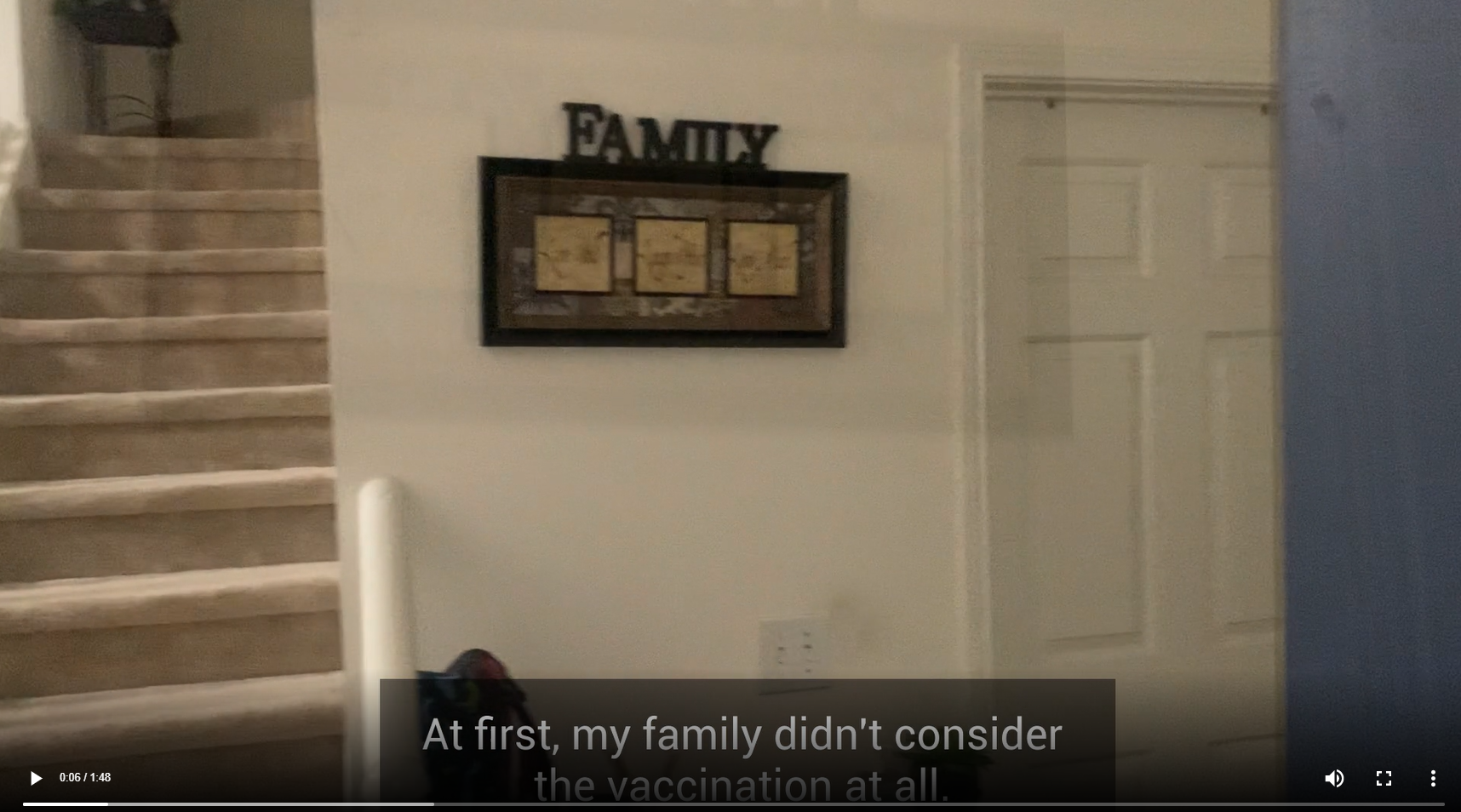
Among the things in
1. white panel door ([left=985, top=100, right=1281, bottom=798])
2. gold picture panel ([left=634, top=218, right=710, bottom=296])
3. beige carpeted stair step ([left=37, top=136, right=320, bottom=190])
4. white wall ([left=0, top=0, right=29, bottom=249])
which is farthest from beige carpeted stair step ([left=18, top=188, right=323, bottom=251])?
white panel door ([left=985, top=100, right=1281, bottom=798])

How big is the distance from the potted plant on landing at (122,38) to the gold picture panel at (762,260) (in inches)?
59.7

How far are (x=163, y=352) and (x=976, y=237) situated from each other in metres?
1.23

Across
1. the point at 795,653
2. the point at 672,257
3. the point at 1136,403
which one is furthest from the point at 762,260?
the point at 1136,403

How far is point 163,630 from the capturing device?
1066 mm

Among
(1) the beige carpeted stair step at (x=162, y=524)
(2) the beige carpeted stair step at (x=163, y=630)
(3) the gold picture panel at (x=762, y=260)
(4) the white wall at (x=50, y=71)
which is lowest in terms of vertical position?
(2) the beige carpeted stair step at (x=163, y=630)

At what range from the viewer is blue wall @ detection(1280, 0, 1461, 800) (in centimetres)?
39

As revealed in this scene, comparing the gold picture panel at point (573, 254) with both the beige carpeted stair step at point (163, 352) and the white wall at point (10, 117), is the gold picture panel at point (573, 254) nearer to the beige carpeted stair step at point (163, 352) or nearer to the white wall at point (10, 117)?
the beige carpeted stair step at point (163, 352)

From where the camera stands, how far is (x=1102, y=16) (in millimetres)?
1230

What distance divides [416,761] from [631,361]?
51cm

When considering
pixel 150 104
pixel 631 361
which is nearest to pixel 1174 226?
pixel 631 361

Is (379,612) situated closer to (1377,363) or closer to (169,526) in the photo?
(169,526)

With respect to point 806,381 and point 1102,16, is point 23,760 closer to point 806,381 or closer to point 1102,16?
point 806,381

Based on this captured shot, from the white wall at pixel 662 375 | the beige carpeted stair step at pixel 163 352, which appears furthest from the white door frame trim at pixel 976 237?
the beige carpeted stair step at pixel 163 352
